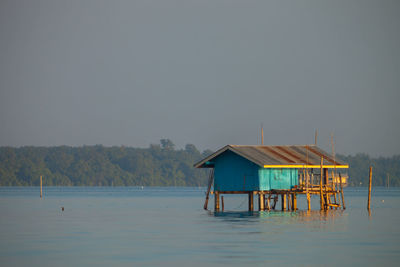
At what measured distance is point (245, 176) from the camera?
6788cm

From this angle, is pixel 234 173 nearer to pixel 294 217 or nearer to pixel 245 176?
pixel 245 176

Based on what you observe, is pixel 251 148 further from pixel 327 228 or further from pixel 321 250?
pixel 321 250

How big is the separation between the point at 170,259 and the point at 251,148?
32.5m

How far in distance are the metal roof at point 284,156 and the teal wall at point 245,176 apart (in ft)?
2.91

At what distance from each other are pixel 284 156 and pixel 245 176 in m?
3.98

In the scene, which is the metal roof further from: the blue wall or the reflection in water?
the reflection in water

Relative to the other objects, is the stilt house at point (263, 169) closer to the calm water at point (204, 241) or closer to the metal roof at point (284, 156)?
the metal roof at point (284, 156)

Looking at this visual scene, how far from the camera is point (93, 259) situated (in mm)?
37812

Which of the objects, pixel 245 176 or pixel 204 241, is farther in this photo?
pixel 245 176

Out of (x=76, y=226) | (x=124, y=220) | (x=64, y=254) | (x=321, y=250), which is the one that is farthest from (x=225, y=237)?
(x=124, y=220)

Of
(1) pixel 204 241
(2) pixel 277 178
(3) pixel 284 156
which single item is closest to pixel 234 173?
(2) pixel 277 178

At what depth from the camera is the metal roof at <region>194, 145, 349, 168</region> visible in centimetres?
6662

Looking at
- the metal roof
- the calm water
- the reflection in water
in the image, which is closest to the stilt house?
the metal roof

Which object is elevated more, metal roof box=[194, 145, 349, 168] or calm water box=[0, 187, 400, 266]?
metal roof box=[194, 145, 349, 168]
